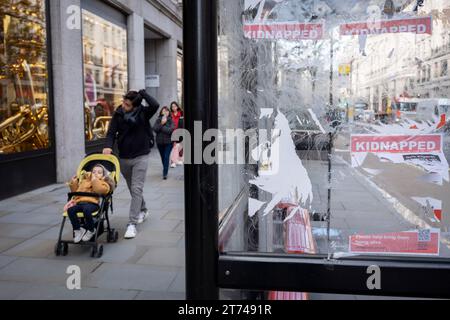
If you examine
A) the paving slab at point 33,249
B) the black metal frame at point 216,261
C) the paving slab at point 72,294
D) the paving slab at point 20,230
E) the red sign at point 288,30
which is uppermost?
the red sign at point 288,30

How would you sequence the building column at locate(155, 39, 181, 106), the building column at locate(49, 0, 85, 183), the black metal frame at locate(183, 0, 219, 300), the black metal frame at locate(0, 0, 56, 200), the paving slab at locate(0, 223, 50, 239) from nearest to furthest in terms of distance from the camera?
1. the black metal frame at locate(183, 0, 219, 300)
2. the paving slab at locate(0, 223, 50, 239)
3. the black metal frame at locate(0, 0, 56, 200)
4. the building column at locate(49, 0, 85, 183)
5. the building column at locate(155, 39, 181, 106)

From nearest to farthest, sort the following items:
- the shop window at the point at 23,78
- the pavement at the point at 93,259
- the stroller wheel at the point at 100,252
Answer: the pavement at the point at 93,259 → the stroller wheel at the point at 100,252 → the shop window at the point at 23,78

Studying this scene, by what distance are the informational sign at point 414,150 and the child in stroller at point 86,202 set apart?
3.63 meters

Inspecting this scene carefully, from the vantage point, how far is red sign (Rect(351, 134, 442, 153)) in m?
1.87

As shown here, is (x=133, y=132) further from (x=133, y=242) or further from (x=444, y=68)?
(x=444, y=68)

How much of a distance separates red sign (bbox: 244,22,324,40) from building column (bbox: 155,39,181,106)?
16.4 meters

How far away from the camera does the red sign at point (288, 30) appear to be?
1.90 m

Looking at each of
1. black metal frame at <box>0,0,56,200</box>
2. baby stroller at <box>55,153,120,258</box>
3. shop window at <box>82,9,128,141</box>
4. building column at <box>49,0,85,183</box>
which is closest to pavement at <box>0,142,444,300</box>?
baby stroller at <box>55,153,120,258</box>

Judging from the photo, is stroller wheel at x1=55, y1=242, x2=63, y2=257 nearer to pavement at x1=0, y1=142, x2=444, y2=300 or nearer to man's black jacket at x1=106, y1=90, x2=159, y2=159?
pavement at x1=0, y1=142, x2=444, y2=300

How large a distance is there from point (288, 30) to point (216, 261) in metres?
1.06

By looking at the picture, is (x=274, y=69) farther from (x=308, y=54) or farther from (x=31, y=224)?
(x=31, y=224)

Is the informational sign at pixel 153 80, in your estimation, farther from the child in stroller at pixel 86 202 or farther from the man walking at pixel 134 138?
the child in stroller at pixel 86 202

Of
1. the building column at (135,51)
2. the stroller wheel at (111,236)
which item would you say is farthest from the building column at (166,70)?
the stroller wheel at (111,236)
